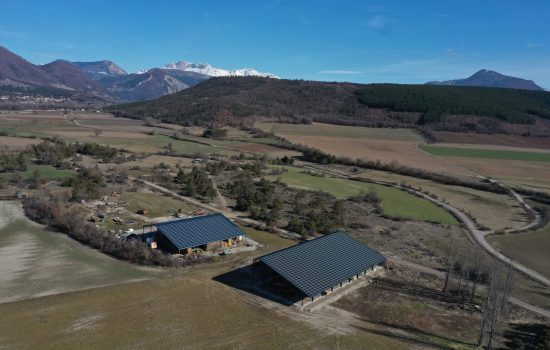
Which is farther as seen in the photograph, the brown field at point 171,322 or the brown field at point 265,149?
the brown field at point 265,149

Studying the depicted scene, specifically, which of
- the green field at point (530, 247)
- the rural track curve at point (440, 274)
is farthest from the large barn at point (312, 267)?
the green field at point (530, 247)

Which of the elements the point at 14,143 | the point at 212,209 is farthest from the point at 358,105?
the point at 212,209

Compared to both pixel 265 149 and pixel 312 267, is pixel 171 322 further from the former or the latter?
pixel 265 149

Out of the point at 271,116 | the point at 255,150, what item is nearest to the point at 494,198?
the point at 255,150

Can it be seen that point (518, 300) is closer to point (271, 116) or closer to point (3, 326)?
point (3, 326)

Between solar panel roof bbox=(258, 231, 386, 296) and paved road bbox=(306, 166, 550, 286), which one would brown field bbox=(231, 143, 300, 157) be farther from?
solar panel roof bbox=(258, 231, 386, 296)

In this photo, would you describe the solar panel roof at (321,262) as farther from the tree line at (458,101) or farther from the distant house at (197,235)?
the tree line at (458,101)

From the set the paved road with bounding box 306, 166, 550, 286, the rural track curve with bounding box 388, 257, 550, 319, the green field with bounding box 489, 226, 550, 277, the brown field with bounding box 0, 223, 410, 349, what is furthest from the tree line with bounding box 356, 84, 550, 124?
the brown field with bounding box 0, 223, 410, 349
